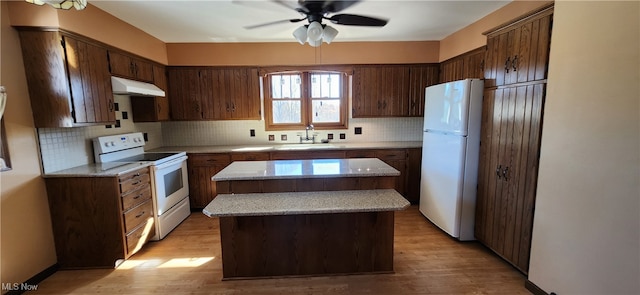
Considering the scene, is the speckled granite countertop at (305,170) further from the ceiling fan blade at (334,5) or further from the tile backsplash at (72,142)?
the tile backsplash at (72,142)

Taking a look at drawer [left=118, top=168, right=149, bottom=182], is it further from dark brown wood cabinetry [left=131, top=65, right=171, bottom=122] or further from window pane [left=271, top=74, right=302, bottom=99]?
window pane [left=271, top=74, right=302, bottom=99]

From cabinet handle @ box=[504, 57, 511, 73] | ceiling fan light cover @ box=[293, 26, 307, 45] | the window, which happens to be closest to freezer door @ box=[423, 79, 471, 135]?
cabinet handle @ box=[504, 57, 511, 73]

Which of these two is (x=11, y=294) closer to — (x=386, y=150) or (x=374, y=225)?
(x=374, y=225)

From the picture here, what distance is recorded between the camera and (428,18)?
2.83 meters

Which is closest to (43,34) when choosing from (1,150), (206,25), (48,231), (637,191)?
(1,150)

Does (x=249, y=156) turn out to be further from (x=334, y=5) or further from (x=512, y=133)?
(x=512, y=133)

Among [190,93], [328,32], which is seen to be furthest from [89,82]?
[328,32]

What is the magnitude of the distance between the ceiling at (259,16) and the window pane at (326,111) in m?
1.01

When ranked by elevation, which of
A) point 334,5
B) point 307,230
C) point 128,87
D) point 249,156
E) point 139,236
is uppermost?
point 334,5

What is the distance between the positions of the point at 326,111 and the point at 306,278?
2.67 metres

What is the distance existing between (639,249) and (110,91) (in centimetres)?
416

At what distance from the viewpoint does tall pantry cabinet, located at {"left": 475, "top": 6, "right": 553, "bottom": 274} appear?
1906mm

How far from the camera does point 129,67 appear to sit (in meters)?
2.92

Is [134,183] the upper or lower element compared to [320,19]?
lower
